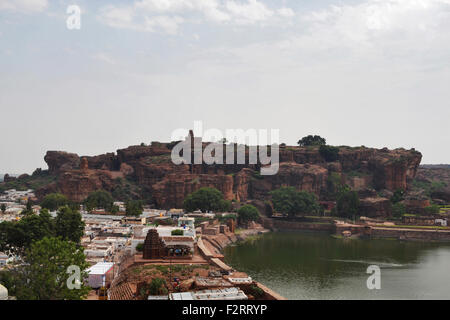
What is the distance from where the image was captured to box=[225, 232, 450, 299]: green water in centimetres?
3644

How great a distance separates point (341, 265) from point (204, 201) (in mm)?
31608

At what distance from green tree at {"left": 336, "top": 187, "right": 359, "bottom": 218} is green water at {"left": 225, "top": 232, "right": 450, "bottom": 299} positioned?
1161 cm

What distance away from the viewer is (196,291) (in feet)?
84.7

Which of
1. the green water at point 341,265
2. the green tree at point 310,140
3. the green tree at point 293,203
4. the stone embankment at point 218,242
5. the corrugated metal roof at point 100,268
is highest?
the green tree at point 310,140

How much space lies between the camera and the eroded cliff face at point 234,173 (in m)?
83.4

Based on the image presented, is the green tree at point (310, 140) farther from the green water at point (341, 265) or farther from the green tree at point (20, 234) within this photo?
the green tree at point (20, 234)

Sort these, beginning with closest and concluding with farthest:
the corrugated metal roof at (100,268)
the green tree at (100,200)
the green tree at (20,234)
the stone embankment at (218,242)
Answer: the corrugated metal roof at (100,268), the green tree at (20,234), the stone embankment at (218,242), the green tree at (100,200)

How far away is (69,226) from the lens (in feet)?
138

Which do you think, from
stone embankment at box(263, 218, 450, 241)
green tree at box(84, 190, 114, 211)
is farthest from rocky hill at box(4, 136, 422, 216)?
stone embankment at box(263, 218, 450, 241)

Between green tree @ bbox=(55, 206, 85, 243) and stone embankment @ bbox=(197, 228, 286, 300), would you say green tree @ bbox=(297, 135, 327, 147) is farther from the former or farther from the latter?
green tree @ bbox=(55, 206, 85, 243)

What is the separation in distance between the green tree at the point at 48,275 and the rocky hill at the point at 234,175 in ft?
188

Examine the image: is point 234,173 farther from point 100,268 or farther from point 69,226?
point 100,268

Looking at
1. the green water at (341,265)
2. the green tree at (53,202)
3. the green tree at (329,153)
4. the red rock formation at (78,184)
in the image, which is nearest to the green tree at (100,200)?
the green tree at (53,202)
